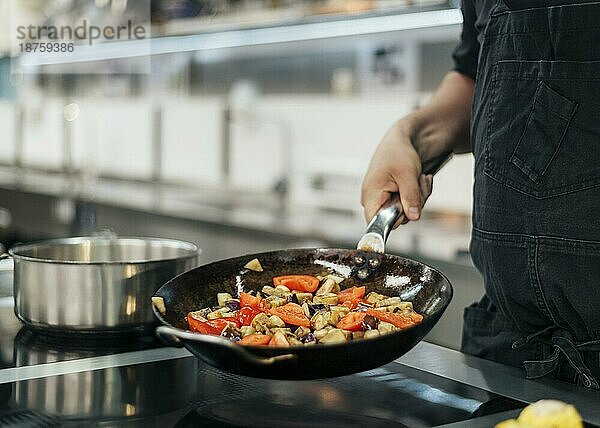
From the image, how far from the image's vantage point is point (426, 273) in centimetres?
105

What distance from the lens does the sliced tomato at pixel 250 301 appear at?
102cm

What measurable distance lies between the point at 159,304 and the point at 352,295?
8.6 inches

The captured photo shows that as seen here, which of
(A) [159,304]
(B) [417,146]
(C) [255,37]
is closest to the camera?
(A) [159,304]

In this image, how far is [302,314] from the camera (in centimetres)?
98

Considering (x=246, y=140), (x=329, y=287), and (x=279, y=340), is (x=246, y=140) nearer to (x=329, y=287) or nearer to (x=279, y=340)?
(x=329, y=287)

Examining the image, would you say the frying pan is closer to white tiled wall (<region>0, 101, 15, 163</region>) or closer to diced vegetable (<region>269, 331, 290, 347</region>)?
diced vegetable (<region>269, 331, 290, 347</region>)

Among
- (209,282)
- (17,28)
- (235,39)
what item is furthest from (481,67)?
(17,28)

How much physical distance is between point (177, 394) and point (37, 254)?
0.45 meters

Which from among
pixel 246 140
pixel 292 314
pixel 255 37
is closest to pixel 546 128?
pixel 292 314

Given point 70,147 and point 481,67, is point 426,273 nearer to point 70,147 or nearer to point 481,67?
point 481,67

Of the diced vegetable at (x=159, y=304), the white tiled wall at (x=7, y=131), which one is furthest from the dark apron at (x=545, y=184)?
the white tiled wall at (x=7, y=131)

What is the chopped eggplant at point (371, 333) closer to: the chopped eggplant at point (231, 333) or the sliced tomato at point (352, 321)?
the sliced tomato at point (352, 321)

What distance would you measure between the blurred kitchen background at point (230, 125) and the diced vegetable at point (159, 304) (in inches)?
53.0

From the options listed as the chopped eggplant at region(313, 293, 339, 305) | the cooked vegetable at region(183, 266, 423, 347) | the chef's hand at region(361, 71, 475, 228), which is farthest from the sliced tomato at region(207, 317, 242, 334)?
the chef's hand at region(361, 71, 475, 228)
